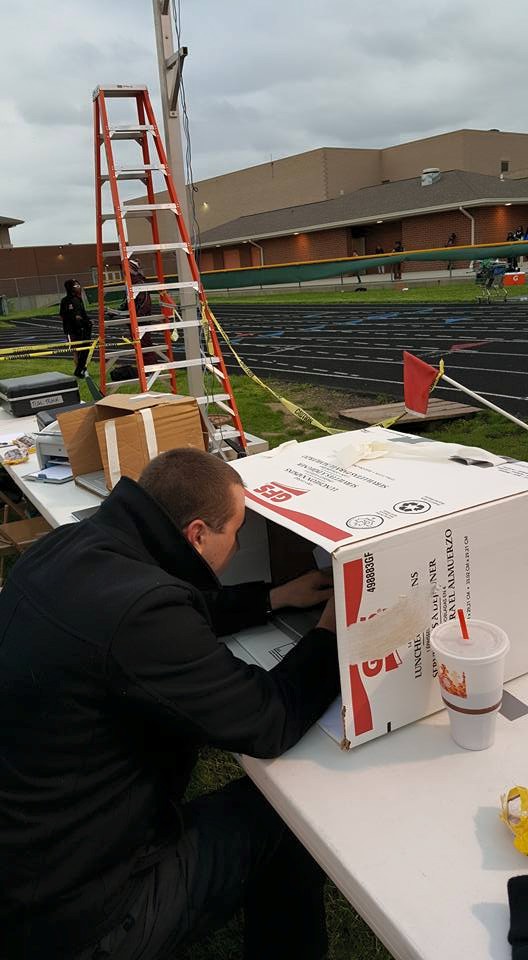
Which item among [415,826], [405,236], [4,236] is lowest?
[415,826]

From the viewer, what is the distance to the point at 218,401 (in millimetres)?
5594

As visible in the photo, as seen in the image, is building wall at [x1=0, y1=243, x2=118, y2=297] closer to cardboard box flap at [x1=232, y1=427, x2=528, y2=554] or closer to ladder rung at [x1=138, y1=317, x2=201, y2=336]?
ladder rung at [x1=138, y1=317, x2=201, y2=336]

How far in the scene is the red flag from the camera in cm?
314

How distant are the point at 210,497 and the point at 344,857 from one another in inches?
30.1

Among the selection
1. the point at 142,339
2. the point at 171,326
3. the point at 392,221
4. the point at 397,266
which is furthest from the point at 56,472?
the point at 392,221

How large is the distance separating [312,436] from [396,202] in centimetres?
3516

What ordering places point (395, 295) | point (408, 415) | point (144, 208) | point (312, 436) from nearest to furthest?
point (144, 208), point (408, 415), point (312, 436), point (395, 295)

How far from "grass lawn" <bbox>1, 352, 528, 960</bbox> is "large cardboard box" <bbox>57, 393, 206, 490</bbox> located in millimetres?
1358

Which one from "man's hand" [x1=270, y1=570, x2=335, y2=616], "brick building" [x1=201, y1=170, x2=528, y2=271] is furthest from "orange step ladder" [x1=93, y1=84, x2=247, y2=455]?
"brick building" [x1=201, y1=170, x2=528, y2=271]

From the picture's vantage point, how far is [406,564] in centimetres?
145

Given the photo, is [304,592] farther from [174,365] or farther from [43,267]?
[43,267]

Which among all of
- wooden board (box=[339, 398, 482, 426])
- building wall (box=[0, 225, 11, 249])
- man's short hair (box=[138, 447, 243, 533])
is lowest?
wooden board (box=[339, 398, 482, 426])

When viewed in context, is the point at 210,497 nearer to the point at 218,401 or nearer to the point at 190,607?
the point at 190,607

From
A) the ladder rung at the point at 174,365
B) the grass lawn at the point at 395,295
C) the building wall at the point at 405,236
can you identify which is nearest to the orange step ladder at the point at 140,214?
the ladder rung at the point at 174,365
